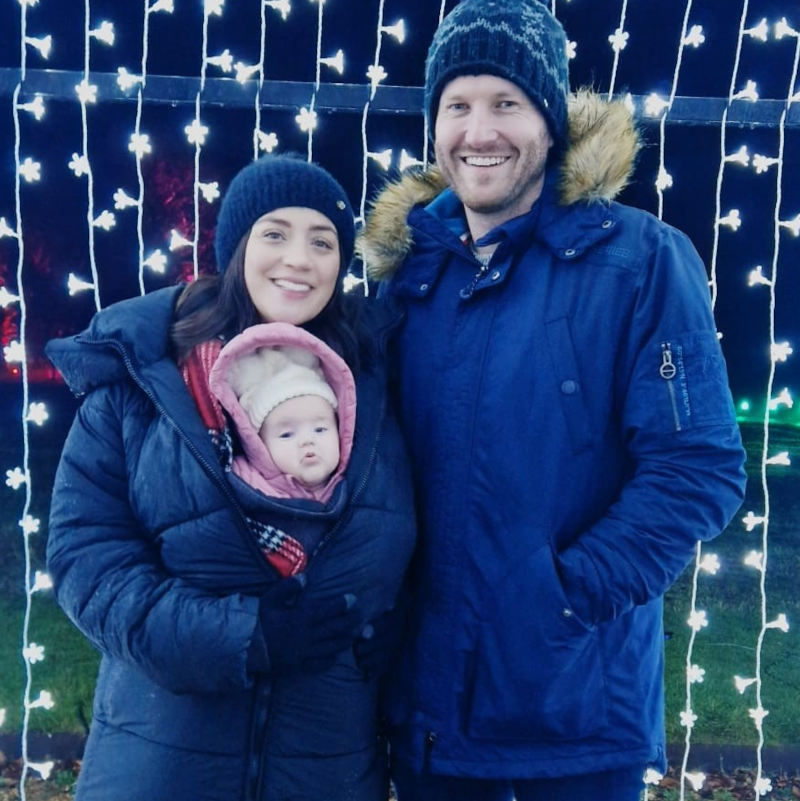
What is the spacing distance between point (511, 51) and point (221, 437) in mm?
1075

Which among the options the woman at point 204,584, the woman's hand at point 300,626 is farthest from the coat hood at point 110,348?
the woman's hand at point 300,626

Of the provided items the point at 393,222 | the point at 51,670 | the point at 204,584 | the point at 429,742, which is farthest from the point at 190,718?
the point at 51,670

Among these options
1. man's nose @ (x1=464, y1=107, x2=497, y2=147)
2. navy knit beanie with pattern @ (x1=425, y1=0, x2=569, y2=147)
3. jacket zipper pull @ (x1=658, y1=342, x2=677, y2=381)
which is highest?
navy knit beanie with pattern @ (x1=425, y1=0, x2=569, y2=147)

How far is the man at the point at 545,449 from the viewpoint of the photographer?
1.69 metres

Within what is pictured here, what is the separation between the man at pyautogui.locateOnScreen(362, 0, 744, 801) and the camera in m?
1.69

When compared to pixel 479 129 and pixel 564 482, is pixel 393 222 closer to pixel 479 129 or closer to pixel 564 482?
pixel 479 129

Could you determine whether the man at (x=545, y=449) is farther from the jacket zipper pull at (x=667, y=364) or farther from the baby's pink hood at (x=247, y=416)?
the baby's pink hood at (x=247, y=416)

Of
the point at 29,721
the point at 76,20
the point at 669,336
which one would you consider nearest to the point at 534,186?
the point at 669,336

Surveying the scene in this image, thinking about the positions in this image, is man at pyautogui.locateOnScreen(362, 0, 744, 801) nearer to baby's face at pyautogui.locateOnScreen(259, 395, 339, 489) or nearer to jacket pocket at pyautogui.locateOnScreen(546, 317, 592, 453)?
jacket pocket at pyautogui.locateOnScreen(546, 317, 592, 453)

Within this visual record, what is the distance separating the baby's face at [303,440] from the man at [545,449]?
261mm

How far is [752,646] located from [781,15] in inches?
101

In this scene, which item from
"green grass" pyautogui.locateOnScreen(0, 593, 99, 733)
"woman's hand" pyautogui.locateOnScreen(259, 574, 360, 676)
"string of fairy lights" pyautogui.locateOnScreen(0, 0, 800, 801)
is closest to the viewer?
"woman's hand" pyautogui.locateOnScreen(259, 574, 360, 676)

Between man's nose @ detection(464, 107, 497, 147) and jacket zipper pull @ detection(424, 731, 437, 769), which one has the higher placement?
man's nose @ detection(464, 107, 497, 147)

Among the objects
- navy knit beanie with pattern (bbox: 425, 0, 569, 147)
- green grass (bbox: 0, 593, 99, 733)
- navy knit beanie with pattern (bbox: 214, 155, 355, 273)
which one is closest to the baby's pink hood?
navy knit beanie with pattern (bbox: 214, 155, 355, 273)
